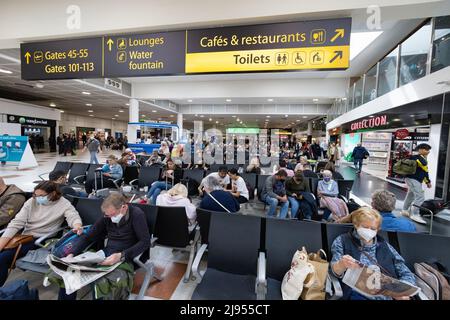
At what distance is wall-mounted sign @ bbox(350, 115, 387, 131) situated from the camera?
7.64 metres

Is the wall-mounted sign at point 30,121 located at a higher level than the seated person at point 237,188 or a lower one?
higher

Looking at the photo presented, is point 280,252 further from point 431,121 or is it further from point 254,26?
point 431,121

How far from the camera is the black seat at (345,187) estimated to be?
14.7 feet

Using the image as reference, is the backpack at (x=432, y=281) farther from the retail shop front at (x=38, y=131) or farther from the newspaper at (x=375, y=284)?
the retail shop front at (x=38, y=131)

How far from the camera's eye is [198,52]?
11.0ft

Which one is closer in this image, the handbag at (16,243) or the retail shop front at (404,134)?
the handbag at (16,243)

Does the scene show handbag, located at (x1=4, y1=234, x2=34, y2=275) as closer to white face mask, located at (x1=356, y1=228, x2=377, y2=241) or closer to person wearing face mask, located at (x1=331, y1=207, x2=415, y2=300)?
person wearing face mask, located at (x1=331, y1=207, x2=415, y2=300)

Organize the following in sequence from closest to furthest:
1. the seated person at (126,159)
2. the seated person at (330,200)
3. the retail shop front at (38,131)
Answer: the seated person at (330,200)
the seated person at (126,159)
the retail shop front at (38,131)

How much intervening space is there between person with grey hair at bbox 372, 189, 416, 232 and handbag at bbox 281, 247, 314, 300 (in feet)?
3.67

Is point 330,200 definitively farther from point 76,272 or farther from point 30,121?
point 30,121

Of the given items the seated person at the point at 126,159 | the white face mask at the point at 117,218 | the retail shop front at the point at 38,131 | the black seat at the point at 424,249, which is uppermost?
the retail shop front at the point at 38,131

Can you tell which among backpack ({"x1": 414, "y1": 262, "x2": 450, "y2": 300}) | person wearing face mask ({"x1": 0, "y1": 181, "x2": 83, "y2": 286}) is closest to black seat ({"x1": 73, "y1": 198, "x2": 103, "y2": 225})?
person wearing face mask ({"x1": 0, "y1": 181, "x2": 83, "y2": 286})

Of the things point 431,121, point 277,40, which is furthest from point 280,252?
point 431,121

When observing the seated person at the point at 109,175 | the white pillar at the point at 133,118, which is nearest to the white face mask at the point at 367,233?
the seated person at the point at 109,175
